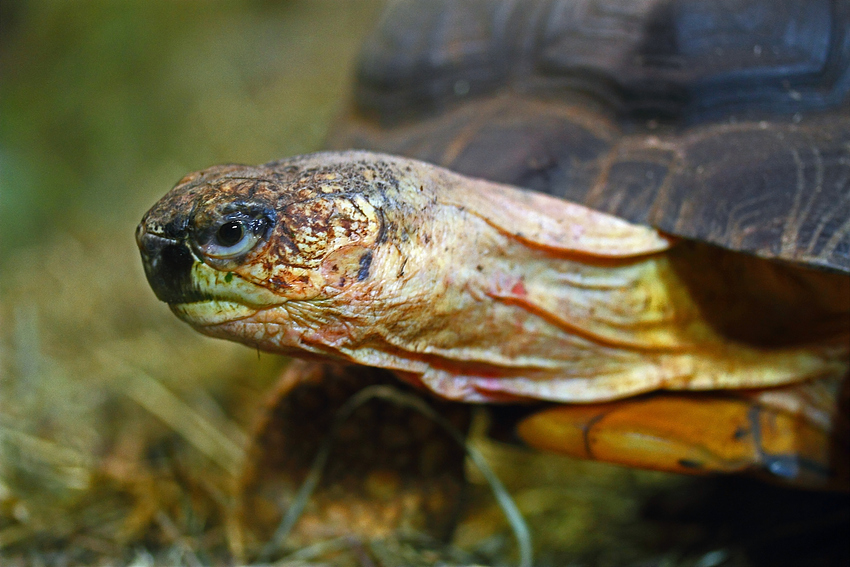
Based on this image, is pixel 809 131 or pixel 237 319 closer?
pixel 237 319

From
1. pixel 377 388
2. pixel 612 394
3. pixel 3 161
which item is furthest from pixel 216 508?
pixel 3 161

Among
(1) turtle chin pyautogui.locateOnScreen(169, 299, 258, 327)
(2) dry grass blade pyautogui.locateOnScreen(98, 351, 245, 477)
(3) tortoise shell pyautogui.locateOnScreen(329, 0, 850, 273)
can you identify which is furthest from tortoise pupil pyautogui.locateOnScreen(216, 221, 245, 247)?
(2) dry grass blade pyautogui.locateOnScreen(98, 351, 245, 477)

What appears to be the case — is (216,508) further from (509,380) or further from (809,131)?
(809,131)

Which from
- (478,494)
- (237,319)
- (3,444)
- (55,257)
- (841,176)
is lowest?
(478,494)

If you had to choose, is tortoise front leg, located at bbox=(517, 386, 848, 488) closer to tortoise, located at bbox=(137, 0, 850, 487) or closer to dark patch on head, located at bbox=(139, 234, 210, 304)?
tortoise, located at bbox=(137, 0, 850, 487)

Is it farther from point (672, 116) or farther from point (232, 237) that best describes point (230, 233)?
point (672, 116)

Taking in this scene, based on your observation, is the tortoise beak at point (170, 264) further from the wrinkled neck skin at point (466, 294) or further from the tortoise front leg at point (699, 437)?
the tortoise front leg at point (699, 437)
